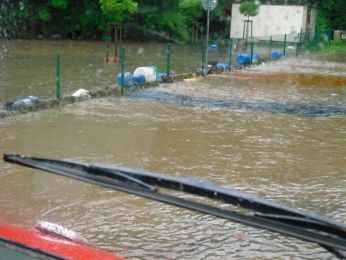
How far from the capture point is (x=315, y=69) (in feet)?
77.0

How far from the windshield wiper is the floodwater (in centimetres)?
201

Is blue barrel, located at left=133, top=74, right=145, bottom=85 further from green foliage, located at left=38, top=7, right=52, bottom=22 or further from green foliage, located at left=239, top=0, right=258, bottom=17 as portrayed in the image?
green foliage, located at left=38, top=7, right=52, bottom=22

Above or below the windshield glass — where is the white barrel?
above

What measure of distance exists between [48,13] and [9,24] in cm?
336

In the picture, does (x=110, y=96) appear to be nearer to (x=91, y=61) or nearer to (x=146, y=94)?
(x=146, y=94)

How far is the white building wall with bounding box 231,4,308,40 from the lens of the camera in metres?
44.1

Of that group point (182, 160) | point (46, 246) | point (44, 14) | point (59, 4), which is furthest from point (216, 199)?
point (59, 4)

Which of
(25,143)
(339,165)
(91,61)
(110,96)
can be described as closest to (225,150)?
(339,165)

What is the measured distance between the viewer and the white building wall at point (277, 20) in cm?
4406

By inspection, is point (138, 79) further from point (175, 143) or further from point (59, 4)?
point (59, 4)

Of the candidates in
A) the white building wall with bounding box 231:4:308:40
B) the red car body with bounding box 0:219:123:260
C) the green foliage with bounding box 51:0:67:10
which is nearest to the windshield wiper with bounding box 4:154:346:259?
the red car body with bounding box 0:219:123:260

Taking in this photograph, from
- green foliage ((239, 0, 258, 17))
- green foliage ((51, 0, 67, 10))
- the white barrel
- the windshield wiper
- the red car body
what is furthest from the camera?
green foliage ((51, 0, 67, 10))

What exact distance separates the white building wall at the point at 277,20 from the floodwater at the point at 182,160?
30882 mm

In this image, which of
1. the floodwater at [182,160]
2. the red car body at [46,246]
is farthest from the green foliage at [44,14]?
the red car body at [46,246]
